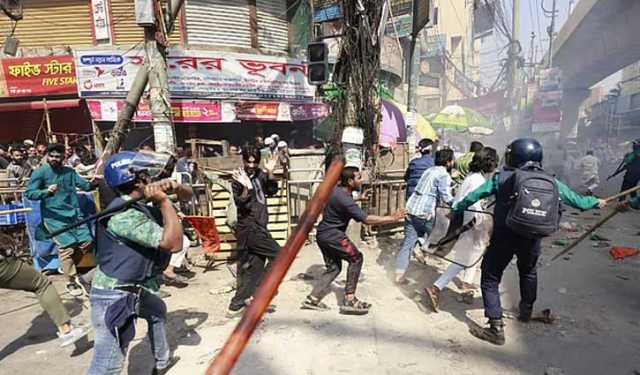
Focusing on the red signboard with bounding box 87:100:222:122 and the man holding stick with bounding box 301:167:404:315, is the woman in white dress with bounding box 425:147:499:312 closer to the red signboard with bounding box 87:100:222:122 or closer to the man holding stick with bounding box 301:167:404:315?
the man holding stick with bounding box 301:167:404:315

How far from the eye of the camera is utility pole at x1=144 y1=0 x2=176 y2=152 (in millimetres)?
5887

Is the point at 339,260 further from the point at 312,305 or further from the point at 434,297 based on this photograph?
the point at 434,297

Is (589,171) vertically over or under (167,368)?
over

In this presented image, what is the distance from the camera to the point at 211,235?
A: 5246mm

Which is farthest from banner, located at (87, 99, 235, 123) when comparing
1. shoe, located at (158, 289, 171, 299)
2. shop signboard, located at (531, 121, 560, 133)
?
shop signboard, located at (531, 121, 560, 133)

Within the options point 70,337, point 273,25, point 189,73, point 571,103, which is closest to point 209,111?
point 189,73

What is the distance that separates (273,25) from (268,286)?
462 inches

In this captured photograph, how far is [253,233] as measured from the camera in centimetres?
405

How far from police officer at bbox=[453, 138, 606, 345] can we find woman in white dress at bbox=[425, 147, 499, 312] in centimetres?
59

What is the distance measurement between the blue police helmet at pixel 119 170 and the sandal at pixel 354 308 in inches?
105

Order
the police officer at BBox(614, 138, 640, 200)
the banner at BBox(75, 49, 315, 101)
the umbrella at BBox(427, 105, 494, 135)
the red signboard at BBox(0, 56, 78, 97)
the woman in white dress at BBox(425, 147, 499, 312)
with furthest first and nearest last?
the umbrella at BBox(427, 105, 494, 135), the red signboard at BBox(0, 56, 78, 97), the banner at BBox(75, 49, 315, 101), the police officer at BBox(614, 138, 640, 200), the woman in white dress at BBox(425, 147, 499, 312)

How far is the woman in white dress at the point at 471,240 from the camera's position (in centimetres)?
416

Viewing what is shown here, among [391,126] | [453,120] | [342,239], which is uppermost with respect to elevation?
[453,120]

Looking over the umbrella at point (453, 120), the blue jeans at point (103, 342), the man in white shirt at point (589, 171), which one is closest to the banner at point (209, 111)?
the blue jeans at point (103, 342)
